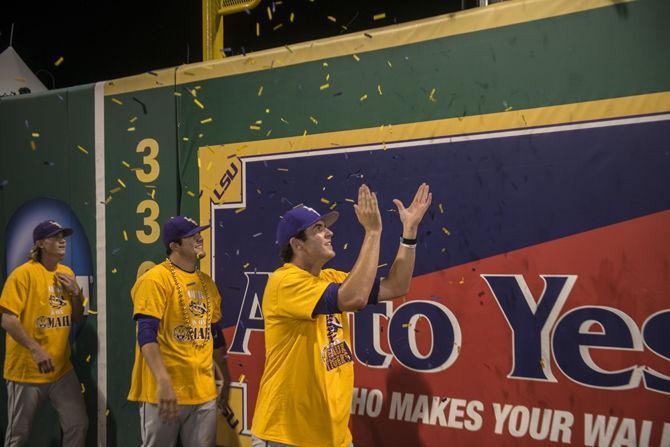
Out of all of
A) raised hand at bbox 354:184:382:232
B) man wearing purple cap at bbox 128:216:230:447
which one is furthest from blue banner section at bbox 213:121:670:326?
raised hand at bbox 354:184:382:232

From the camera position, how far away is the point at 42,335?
471cm

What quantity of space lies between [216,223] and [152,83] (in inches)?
45.6

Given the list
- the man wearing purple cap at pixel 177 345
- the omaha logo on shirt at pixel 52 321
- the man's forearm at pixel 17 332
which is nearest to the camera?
the man wearing purple cap at pixel 177 345

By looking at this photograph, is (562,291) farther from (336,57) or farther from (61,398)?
(61,398)

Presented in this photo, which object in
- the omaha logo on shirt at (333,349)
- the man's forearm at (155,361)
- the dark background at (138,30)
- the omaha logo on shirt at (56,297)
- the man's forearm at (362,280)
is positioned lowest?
the man's forearm at (155,361)

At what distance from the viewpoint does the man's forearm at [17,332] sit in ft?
14.7

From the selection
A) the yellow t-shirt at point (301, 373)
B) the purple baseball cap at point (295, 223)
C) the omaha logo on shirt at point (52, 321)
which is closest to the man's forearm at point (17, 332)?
the omaha logo on shirt at point (52, 321)

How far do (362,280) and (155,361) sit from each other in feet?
4.57

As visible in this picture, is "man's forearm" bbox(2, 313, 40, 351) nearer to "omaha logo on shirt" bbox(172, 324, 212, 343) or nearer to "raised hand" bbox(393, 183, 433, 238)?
"omaha logo on shirt" bbox(172, 324, 212, 343)

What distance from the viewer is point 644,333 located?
10.4 feet

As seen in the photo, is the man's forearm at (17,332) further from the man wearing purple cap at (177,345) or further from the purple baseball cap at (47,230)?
the man wearing purple cap at (177,345)

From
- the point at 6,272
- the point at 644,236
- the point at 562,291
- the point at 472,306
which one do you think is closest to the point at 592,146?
the point at 644,236

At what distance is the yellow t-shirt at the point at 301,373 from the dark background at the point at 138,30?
137 inches

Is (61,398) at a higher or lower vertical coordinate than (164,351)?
lower
